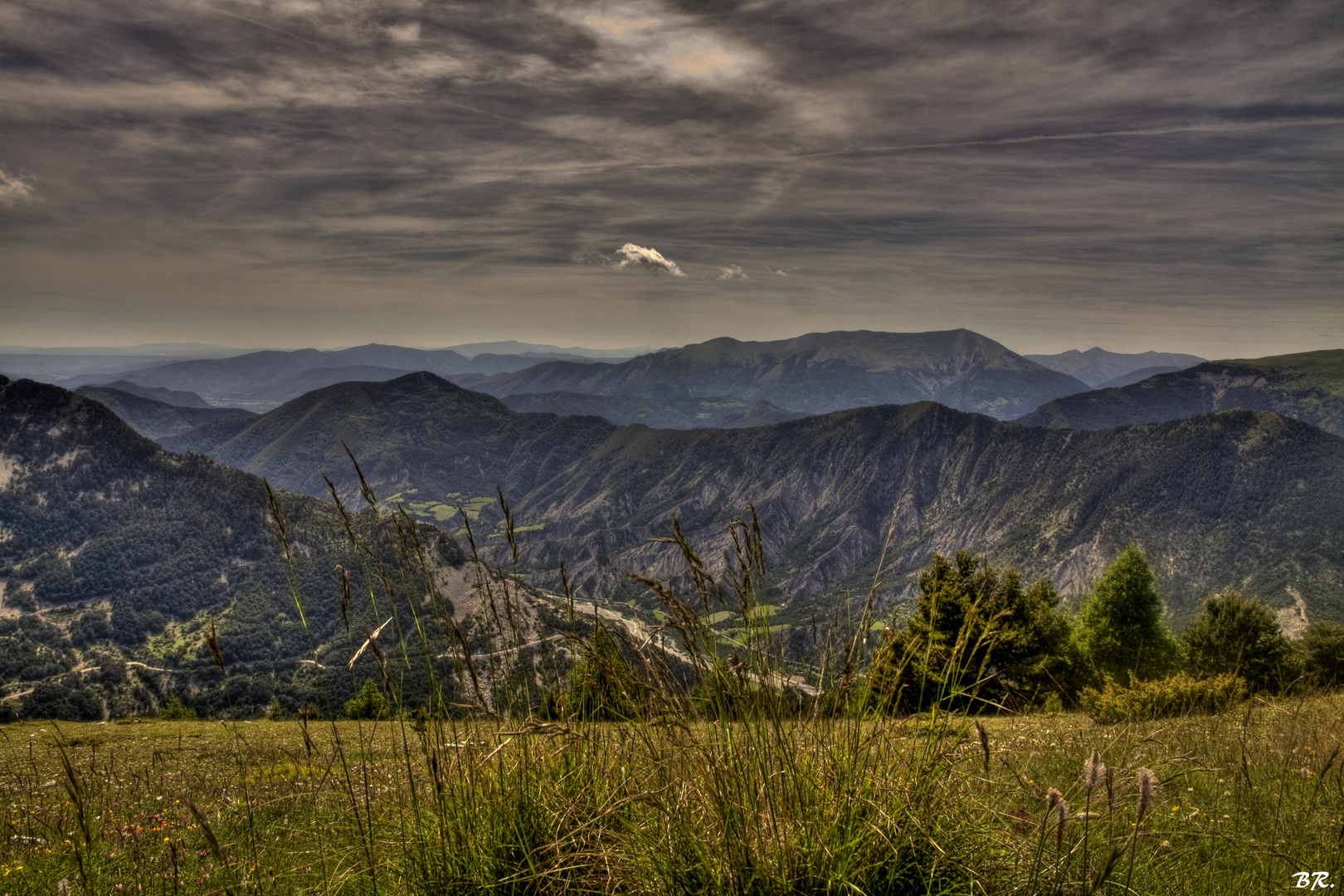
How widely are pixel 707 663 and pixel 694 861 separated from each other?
927 mm

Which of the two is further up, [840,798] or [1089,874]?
[840,798]

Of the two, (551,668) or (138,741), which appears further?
(138,741)

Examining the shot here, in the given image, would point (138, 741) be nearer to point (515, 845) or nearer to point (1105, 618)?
point (515, 845)

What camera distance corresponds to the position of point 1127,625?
30.6 metres

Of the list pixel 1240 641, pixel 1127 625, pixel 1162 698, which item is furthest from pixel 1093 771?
pixel 1127 625

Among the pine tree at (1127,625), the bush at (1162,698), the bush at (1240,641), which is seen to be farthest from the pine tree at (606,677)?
the pine tree at (1127,625)

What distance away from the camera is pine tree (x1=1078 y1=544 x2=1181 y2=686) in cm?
3003

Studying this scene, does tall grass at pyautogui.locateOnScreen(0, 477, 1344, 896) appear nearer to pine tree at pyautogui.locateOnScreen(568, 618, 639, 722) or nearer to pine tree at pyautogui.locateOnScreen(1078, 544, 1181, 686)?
pine tree at pyautogui.locateOnScreen(568, 618, 639, 722)

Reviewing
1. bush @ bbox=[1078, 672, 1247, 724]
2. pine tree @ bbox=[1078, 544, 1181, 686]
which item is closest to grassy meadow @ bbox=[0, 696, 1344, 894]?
bush @ bbox=[1078, 672, 1247, 724]

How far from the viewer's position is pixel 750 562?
137 inches

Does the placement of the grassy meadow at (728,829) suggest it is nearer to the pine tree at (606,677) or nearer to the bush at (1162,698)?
the pine tree at (606,677)

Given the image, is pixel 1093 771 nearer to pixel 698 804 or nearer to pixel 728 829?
pixel 728 829

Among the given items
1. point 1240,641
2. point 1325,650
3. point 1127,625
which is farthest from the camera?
point 1127,625

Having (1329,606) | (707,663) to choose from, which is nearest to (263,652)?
(707,663)
